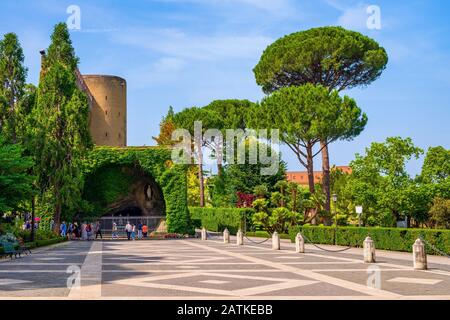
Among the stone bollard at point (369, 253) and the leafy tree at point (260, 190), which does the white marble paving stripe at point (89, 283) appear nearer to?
the stone bollard at point (369, 253)

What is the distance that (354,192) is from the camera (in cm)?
4194

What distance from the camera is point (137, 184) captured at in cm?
4397

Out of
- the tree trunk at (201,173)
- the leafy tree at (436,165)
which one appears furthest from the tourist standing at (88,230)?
the leafy tree at (436,165)

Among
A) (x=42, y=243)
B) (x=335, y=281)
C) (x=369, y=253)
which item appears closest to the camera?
(x=335, y=281)

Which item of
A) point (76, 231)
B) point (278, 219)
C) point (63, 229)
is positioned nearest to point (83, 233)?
point (76, 231)

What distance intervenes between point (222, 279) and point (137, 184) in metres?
31.3

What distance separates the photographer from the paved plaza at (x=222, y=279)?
10805 millimetres

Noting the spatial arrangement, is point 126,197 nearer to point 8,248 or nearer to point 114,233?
point 114,233

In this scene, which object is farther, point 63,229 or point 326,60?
point 326,60

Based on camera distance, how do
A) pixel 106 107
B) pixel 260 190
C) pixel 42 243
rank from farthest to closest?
pixel 106 107 → pixel 260 190 → pixel 42 243

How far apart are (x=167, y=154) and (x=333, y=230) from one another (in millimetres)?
15488

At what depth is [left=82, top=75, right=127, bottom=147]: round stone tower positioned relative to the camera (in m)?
60.8

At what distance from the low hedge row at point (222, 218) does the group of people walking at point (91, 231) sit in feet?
22.7

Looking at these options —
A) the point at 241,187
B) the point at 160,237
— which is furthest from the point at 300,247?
the point at 241,187
